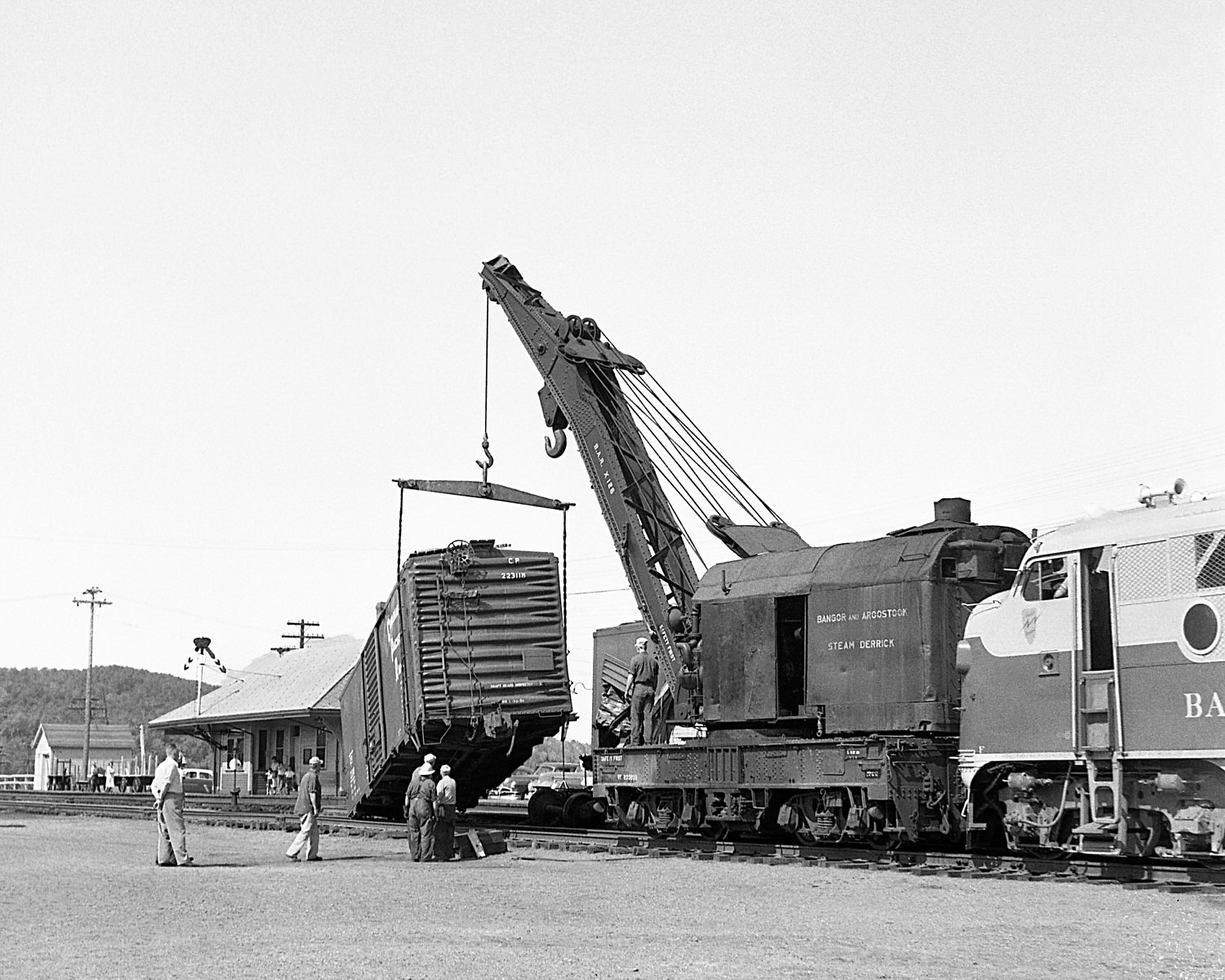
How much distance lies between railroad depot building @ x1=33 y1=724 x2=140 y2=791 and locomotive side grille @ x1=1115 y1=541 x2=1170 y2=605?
63733mm

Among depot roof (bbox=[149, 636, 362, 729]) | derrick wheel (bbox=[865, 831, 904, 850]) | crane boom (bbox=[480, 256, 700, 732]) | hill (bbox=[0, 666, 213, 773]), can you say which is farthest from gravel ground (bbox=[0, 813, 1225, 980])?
hill (bbox=[0, 666, 213, 773])

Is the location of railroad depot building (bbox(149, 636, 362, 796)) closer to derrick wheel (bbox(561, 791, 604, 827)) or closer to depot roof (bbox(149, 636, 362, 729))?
depot roof (bbox(149, 636, 362, 729))

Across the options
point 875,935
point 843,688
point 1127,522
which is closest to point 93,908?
point 875,935

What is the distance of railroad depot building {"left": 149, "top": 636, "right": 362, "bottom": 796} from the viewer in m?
47.6

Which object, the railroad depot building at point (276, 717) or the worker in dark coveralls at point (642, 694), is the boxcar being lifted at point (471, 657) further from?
the railroad depot building at point (276, 717)

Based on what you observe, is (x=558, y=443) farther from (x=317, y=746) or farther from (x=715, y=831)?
(x=317, y=746)

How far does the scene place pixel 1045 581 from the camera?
15000mm

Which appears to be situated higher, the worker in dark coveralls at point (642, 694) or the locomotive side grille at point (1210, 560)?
the locomotive side grille at point (1210, 560)

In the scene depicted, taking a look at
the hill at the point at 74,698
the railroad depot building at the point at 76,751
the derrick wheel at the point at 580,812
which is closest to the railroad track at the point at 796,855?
the derrick wheel at the point at 580,812

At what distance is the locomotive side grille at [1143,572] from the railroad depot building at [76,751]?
63.7m

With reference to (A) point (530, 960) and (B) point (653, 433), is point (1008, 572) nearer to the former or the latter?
Result: (B) point (653, 433)

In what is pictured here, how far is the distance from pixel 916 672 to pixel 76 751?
218 ft

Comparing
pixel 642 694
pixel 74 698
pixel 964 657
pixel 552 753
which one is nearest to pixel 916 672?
pixel 964 657

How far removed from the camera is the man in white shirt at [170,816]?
17.2 meters
